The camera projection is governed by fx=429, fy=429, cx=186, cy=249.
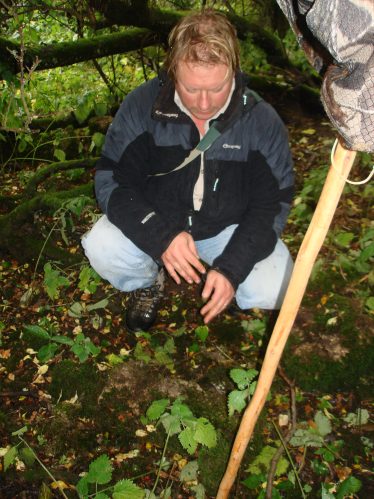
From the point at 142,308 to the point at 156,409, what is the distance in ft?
2.31

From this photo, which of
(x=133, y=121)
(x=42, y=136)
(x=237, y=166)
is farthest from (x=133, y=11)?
(x=237, y=166)

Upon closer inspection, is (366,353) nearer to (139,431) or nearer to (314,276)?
(314,276)

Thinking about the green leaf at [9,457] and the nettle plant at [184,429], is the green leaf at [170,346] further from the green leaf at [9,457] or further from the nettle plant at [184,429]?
the green leaf at [9,457]

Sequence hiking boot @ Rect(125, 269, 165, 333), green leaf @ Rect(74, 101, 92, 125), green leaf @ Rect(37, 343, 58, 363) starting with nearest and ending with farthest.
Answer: green leaf @ Rect(37, 343, 58, 363) → hiking boot @ Rect(125, 269, 165, 333) → green leaf @ Rect(74, 101, 92, 125)

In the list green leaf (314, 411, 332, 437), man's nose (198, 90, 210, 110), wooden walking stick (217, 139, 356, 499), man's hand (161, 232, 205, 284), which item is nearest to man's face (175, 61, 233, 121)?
man's nose (198, 90, 210, 110)

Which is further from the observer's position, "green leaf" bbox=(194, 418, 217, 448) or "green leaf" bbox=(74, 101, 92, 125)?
"green leaf" bbox=(74, 101, 92, 125)

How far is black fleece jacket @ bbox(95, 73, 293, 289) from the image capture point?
2.23 metres

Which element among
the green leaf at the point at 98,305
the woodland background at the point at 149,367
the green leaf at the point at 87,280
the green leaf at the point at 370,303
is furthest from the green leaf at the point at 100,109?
the green leaf at the point at 370,303

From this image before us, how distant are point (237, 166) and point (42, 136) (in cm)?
255

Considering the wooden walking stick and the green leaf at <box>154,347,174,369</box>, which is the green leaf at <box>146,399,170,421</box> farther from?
the wooden walking stick

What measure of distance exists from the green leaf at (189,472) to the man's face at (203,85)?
1698 mm

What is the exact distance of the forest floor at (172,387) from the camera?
201 centimetres

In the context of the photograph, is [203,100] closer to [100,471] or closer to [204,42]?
[204,42]

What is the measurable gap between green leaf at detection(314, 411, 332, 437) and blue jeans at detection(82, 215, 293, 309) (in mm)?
630
